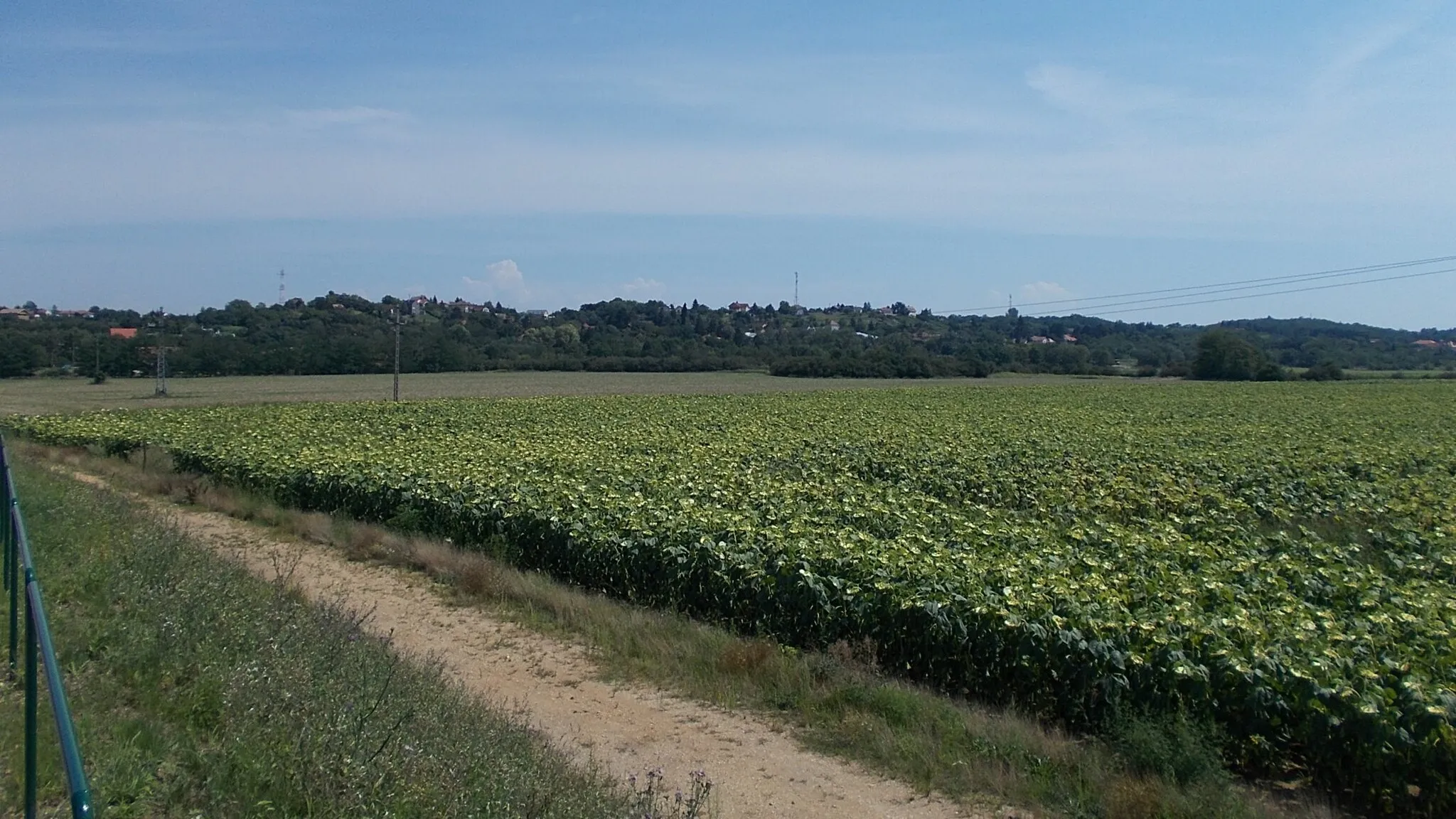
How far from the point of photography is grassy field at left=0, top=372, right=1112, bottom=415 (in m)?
55.5

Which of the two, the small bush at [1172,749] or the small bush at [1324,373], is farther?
the small bush at [1324,373]

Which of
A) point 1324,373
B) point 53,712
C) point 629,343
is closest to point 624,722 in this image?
point 53,712

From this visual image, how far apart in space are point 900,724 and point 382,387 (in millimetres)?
67405

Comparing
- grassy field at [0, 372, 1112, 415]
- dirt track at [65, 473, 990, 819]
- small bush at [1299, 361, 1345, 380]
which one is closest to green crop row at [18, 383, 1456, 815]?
dirt track at [65, 473, 990, 819]

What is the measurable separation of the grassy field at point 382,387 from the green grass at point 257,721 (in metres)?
44.0

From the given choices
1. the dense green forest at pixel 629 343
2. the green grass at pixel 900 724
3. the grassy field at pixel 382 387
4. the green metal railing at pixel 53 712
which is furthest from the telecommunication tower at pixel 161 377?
the green metal railing at pixel 53 712

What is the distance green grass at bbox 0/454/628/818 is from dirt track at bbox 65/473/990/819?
83 cm

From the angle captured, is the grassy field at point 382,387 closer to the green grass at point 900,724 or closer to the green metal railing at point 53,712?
the green grass at point 900,724

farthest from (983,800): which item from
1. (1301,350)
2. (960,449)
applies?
(1301,350)

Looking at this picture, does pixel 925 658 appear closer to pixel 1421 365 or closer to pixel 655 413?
pixel 655 413

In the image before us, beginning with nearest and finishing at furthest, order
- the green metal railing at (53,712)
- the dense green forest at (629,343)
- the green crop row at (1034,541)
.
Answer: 1. the green metal railing at (53,712)
2. the green crop row at (1034,541)
3. the dense green forest at (629,343)

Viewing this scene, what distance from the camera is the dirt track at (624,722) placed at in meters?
6.91

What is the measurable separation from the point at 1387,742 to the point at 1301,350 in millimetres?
120039

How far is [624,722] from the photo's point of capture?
27.7 feet
